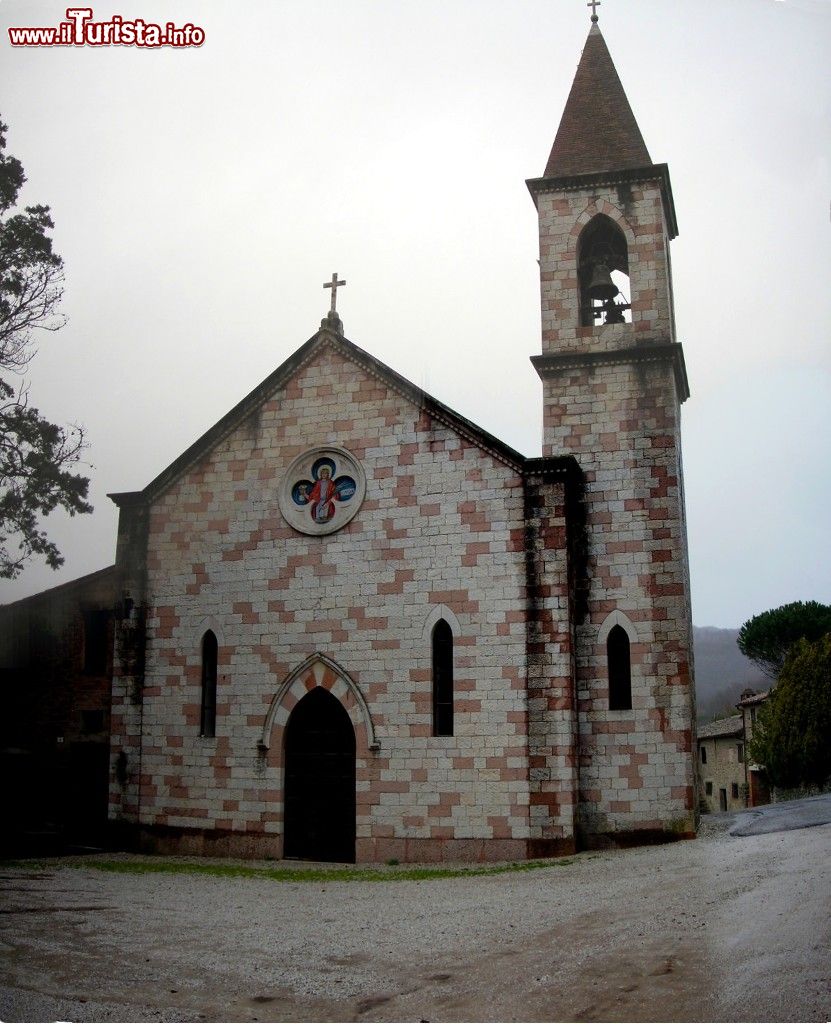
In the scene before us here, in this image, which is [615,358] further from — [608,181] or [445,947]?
[445,947]

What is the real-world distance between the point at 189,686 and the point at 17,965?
978 cm

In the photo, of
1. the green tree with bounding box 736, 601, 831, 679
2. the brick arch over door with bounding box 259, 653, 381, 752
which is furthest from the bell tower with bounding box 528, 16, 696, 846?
the green tree with bounding box 736, 601, 831, 679

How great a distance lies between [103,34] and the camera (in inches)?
467

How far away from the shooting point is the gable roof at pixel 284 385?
60.5ft

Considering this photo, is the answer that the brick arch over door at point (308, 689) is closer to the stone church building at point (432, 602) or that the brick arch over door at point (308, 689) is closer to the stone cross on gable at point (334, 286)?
the stone church building at point (432, 602)

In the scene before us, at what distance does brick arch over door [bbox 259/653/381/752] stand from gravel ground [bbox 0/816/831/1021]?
4.01 m

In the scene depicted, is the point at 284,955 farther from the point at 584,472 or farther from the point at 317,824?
the point at 584,472

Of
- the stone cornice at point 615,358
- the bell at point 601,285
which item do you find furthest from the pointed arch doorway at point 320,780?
the bell at point 601,285

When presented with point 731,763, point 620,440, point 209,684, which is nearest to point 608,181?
point 620,440

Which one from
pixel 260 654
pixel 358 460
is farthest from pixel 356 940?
pixel 358 460

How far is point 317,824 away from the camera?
1811 cm

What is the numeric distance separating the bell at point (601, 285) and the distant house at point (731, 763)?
33411 mm

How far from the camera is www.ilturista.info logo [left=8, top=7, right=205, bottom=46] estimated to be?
11.9m

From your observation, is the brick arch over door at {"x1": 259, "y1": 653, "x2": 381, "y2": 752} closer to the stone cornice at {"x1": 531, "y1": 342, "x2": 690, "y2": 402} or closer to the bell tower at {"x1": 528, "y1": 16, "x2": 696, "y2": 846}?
the bell tower at {"x1": 528, "y1": 16, "x2": 696, "y2": 846}
